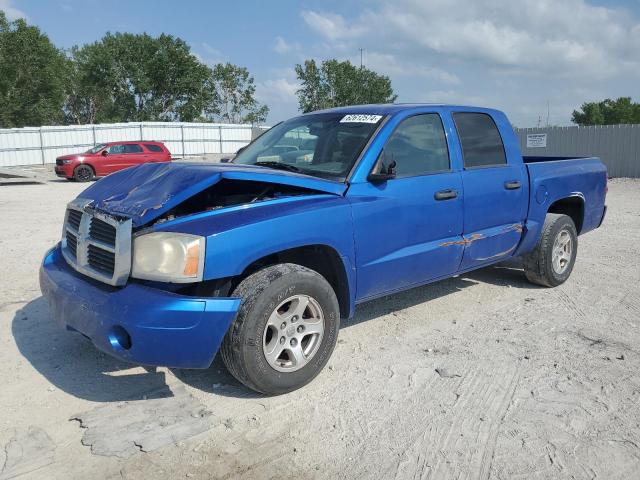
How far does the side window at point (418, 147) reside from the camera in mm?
4121

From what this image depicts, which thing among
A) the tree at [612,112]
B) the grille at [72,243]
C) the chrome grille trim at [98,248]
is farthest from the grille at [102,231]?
the tree at [612,112]

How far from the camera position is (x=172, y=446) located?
285 cm

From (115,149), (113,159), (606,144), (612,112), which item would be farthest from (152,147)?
(612,112)

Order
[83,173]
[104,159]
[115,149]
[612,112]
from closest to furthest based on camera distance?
1. [83,173]
2. [104,159]
3. [115,149]
4. [612,112]

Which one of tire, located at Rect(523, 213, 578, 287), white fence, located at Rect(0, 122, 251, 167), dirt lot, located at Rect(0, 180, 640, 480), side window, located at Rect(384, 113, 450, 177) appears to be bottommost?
dirt lot, located at Rect(0, 180, 640, 480)

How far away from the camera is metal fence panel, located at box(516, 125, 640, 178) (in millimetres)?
20812

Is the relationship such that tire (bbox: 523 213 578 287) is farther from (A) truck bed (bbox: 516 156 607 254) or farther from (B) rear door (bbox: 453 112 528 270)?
(B) rear door (bbox: 453 112 528 270)

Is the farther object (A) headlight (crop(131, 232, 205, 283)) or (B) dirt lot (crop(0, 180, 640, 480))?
(A) headlight (crop(131, 232, 205, 283))

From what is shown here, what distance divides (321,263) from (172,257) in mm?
1166

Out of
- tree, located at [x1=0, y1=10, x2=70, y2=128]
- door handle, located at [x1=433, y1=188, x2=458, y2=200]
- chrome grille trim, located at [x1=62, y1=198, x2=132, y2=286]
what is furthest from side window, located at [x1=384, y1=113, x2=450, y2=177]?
tree, located at [x1=0, y1=10, x2=70, y2=128]

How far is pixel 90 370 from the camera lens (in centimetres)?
372

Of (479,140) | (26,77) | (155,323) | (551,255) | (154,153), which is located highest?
(26,77)

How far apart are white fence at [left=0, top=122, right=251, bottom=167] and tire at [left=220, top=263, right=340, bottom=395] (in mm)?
32939

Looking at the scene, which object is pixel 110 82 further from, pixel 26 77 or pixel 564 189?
pixel 564 189
